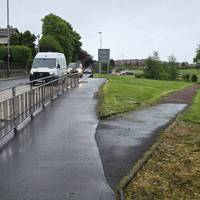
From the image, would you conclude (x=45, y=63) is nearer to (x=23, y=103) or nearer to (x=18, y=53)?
(x=23, y=103)

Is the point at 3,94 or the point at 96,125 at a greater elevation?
the point at 3,94

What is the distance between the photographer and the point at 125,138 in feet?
33.7

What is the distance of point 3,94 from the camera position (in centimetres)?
1094

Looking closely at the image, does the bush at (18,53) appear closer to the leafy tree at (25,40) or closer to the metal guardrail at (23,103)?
the leafy tree at (25,40)

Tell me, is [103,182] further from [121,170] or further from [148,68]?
[148,68]

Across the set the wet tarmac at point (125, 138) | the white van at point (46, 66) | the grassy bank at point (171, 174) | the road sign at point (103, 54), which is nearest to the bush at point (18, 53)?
the road sign at point (103, 54)

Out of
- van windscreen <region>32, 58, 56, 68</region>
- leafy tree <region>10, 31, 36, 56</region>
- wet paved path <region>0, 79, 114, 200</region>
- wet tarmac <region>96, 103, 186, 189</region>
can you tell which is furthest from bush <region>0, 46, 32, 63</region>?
wet paved path <region>0, 79, 114, 200</region>

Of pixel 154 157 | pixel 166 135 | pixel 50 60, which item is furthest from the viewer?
pixel 50 60

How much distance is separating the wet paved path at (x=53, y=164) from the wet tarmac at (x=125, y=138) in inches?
8.0

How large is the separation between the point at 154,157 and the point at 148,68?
2442 inches

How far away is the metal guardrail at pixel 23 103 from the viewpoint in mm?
10188

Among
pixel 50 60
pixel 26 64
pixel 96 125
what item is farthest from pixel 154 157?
pixel 26 64

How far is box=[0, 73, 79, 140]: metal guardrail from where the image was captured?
33.4ft

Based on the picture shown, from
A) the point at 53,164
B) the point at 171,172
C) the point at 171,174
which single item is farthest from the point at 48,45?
the point at 171,174
